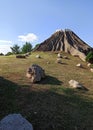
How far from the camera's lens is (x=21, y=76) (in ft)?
68.2

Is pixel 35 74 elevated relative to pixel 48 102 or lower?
elevated

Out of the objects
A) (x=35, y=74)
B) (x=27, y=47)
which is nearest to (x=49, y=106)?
(x=35, y=74)

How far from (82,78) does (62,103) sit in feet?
26.1

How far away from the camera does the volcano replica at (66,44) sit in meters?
39.5

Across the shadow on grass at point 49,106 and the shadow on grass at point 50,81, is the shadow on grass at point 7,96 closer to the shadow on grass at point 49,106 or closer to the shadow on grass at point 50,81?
the shadow on grass at point 49,106

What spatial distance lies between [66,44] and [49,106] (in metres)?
28.1

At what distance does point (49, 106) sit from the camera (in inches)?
567

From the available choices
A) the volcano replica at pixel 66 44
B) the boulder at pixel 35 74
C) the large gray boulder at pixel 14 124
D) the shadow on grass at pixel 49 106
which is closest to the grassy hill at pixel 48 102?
the shadow on grass at pixel 49 106

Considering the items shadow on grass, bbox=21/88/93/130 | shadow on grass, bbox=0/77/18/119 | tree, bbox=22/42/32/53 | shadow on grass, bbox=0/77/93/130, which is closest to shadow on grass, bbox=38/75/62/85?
shadow on grass, bbox=0/77/93/130

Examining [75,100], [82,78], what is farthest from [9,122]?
[82,78]

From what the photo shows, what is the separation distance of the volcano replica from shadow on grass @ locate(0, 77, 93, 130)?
70.3 ft

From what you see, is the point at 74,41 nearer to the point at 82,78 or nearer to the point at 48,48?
the point at 48,48

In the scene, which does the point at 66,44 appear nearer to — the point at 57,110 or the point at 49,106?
the point at 49,106

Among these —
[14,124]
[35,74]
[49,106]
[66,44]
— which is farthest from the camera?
[66,44]
